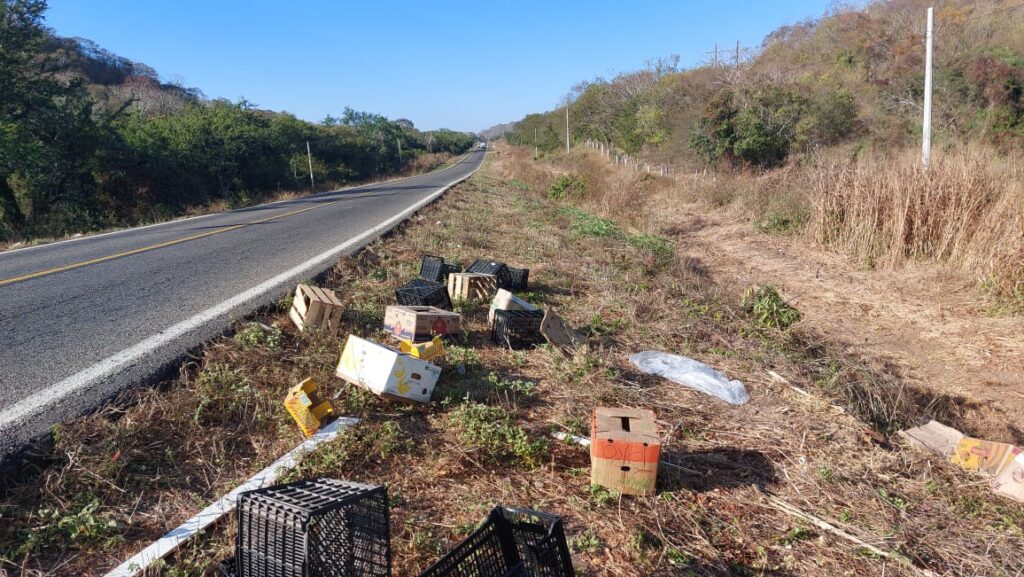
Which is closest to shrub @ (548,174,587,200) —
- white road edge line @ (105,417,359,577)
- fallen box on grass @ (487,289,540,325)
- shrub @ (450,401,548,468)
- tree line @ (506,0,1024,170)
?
tree line @ (506,0,1024,170)

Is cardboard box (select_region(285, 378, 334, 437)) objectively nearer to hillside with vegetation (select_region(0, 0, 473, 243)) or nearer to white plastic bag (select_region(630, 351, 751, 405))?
white plastic bag (select_region(630, 351, 751, 405))

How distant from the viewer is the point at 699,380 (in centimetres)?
393

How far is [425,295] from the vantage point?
192 inches

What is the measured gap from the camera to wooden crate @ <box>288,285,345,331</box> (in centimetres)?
411

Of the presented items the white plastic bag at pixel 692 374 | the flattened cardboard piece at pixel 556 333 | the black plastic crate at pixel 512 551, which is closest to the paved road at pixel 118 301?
the black plastic crate at pixel 512 551

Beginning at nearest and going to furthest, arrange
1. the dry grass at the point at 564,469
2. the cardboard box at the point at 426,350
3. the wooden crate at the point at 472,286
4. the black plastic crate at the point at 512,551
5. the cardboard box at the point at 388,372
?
1. the black plastic crate at the point at 512,551
2. the dry grass at the point at 564,469
3. the cardboard box at the point at 388,372
4. the cardboard box at the point at 426,350
5. the wooden crate at the point at 472,286

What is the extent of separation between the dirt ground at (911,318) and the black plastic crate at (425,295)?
4.38 meters

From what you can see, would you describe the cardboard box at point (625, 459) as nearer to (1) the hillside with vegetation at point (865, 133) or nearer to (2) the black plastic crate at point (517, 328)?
(2) the black plastic crate at point (517, 328)

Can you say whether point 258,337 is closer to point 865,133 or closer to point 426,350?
point 426,350

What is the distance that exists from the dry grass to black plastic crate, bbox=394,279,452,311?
467 millimetres

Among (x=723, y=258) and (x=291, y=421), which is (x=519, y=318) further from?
(x=723, y=258)

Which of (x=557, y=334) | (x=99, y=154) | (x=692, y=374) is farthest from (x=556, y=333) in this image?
(x=99, y=154)

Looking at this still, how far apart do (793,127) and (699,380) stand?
18115 millimetres

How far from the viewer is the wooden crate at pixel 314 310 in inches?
162
